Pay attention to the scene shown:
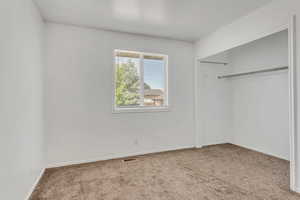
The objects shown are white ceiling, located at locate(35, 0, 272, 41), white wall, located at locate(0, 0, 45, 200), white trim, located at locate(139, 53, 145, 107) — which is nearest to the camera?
white wall, located at locate(0, 0, 45, 200)

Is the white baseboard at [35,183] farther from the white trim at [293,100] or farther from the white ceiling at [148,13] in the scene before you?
the white trim at [293,100]

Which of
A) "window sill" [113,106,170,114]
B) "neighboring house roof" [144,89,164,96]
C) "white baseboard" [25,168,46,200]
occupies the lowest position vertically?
"white baseboard" [25,168,46,200]

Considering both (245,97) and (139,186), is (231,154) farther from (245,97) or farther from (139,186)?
(139,186)

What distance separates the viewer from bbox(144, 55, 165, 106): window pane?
3.72 meters

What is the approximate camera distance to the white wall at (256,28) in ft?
6.69

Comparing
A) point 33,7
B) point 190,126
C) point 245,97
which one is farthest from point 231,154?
point 33,7

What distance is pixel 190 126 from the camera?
3994 mm

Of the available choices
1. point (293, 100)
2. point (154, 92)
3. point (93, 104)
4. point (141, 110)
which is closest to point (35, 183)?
point (93, 104)

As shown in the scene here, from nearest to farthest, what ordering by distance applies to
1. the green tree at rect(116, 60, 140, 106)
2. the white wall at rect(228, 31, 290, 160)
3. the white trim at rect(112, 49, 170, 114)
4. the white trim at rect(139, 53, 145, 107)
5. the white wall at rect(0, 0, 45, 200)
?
1. the white wall at rect(0, 0, 45, 200)
2. the white wall at rect(228, 31, 290, 160)
3. the white trim at rect(112, 49, 170, 114)
4. the green tree at rect(116, 60, 140, 106)
5. the white trim at rect(139, 53, 145, 107)

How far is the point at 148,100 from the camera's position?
372cm

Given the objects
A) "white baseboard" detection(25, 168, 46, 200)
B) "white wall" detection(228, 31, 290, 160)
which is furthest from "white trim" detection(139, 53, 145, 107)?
"white wall" detection(228, 31, 290, 160)

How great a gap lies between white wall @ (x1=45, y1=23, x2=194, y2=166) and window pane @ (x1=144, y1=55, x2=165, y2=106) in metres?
0.22

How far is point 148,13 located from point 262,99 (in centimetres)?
312

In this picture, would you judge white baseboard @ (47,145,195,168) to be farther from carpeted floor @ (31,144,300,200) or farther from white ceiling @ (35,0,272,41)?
white ceiling @ (35,0,272,41)
